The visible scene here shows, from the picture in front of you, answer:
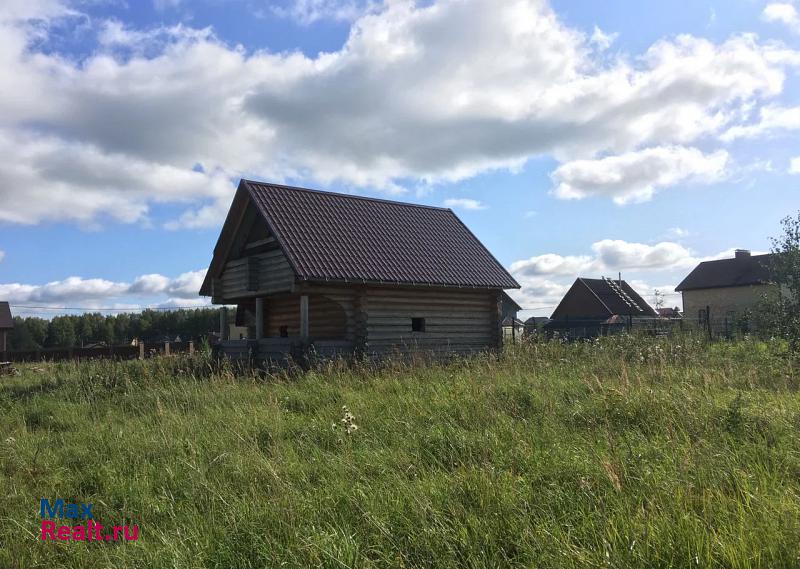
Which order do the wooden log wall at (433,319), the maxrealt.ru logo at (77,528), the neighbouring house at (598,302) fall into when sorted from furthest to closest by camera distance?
the neighbouring house at (598,302) → the wooden log wall at (433,319) → the maxrealt.ru logo at (77,528)

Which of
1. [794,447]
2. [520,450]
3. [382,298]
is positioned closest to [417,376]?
[520,450]

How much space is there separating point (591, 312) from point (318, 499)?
45.6 m

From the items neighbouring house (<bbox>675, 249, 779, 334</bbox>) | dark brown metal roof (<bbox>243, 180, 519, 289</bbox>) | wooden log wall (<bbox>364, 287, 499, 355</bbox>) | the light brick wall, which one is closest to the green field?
dark brown metal roof (<bbox>243, 180, 519, 289</bbox>)

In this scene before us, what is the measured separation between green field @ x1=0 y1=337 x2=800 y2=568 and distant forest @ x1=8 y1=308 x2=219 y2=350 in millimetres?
62673

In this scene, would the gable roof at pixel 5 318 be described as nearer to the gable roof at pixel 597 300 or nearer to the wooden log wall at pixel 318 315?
the wooden log wall at pixel 318 315

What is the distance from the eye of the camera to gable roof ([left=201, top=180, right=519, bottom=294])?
14.6 metres

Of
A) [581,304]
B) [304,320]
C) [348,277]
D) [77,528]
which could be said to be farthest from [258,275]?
[581,304]

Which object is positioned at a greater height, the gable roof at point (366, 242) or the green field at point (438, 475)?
the gable roof at point (366, 242)

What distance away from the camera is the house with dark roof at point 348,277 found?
1470cm

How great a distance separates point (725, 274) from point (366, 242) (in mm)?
42381

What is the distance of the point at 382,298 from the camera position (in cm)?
1555

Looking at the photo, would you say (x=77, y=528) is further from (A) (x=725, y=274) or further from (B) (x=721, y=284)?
(A) (x=725, y=274)

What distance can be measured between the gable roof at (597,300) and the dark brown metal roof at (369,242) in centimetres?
2865

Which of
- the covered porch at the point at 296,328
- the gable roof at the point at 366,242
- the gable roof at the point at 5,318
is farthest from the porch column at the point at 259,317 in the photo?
the gable roof at the point at 5,318
